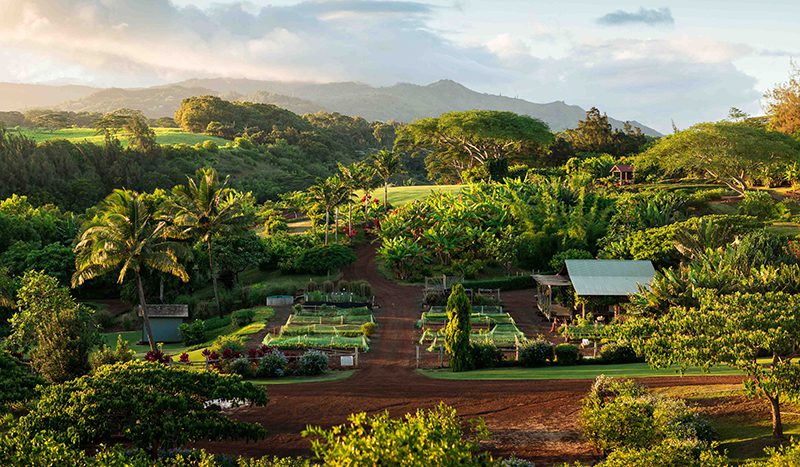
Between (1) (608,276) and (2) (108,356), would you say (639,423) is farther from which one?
(1) (608,276)

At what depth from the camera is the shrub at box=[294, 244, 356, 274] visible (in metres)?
49.0

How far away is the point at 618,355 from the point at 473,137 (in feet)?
191

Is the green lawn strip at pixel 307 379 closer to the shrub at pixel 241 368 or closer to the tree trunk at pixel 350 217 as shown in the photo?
the shrub at pixel 241 368

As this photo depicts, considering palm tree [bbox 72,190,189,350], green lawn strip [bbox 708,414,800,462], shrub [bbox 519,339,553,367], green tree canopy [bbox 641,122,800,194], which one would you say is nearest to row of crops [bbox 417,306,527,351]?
shrub [bbox 519,339,553,367]

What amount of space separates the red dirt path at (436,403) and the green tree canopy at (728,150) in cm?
4197

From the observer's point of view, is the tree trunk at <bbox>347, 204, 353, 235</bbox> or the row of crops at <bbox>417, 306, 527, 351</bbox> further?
the tree trunk at <bbox>347, 204, 353, 235</bbox>

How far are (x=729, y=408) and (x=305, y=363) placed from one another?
1550cm

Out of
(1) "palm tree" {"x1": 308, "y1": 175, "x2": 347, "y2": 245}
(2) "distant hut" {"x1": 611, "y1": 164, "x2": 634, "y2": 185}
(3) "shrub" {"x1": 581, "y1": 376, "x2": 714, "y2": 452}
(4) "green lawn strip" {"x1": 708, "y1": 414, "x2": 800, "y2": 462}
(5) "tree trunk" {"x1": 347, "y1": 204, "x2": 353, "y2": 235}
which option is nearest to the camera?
(3) "shrub" {"x1": 581, "y1": 376, "x2": 714, "y2": 452}

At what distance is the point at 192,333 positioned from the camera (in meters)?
37.1

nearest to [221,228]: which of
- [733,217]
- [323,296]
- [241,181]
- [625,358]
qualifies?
[323,296]

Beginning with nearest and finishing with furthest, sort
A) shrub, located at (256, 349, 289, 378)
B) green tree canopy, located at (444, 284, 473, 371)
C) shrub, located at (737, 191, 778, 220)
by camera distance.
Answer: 1. shrub, located at (256, 349, 289, 378)
2. green tree canopy, located at (444, 284, 473, 371)
3. shrub, located at (737, 191, 778, 220)

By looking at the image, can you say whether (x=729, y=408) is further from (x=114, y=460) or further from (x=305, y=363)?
(x=114, y=460)

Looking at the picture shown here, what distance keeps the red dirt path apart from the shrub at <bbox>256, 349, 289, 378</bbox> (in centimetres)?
180

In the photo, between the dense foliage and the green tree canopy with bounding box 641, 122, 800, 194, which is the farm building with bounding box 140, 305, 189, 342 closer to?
the dense foliage
